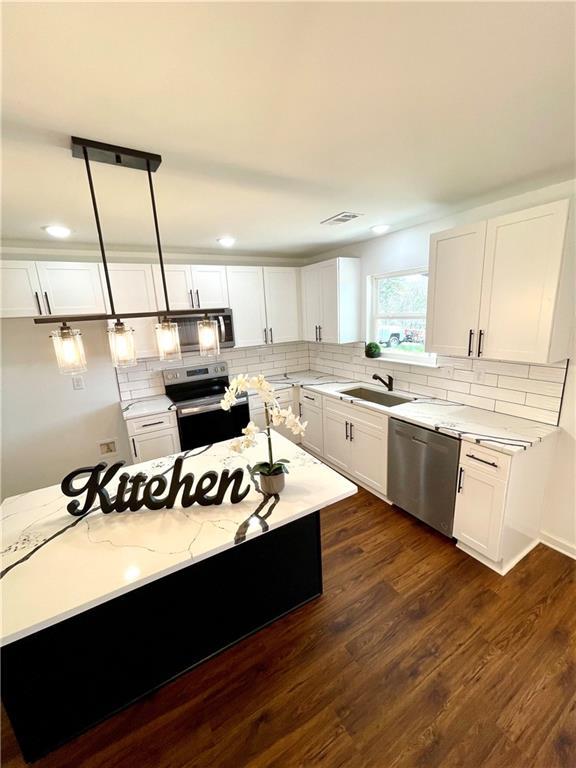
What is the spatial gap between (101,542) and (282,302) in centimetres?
317

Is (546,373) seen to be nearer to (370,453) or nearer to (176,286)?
(370,453)

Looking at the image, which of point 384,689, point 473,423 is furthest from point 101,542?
point 473,423

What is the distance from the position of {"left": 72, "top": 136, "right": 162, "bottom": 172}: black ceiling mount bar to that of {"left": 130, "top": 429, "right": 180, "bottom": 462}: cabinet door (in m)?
2.29

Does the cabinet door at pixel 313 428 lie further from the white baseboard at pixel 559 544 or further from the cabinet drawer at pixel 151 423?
the white baseboard at pixel 559 544

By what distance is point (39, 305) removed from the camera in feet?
8.61

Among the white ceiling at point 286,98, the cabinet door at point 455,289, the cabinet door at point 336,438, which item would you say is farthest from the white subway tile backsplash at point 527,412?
the white ceiling at point 286,98

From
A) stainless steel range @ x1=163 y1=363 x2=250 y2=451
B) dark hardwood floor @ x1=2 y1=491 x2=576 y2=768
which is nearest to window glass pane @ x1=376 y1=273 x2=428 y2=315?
stainless steel range @ x1=163 y1=363 x2=250 y2=451

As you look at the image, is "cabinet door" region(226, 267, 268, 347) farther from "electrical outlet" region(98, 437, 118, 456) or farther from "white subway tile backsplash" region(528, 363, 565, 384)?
"white subway tile backsplash" region(528, 363, 565, 384)

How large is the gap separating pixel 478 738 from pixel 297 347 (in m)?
3.84

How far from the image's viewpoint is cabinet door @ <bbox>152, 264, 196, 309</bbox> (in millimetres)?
3084

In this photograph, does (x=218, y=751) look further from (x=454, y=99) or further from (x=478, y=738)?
(x=454, y=99)

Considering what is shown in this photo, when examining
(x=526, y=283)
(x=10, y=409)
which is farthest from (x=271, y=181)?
(x=10, y=409)

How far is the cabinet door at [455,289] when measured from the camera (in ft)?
7.04

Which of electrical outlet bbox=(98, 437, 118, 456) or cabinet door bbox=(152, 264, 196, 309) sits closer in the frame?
cabinet door bbox=(152, 264, 196, 309)
